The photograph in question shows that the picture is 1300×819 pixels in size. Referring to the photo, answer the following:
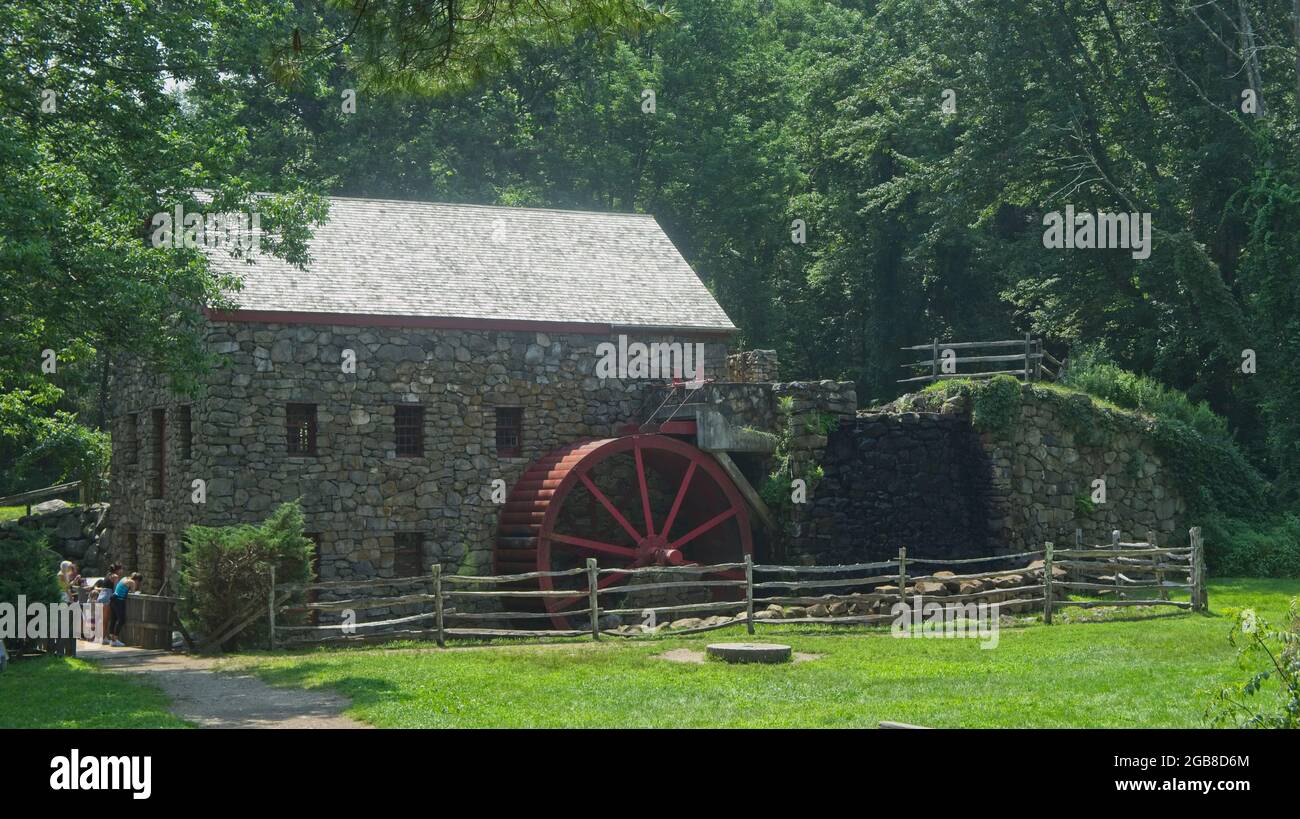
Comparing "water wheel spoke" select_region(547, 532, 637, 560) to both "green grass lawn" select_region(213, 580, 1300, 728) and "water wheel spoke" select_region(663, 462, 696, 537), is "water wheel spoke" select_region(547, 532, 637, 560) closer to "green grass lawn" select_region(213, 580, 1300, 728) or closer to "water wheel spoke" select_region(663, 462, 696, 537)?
"water wheel spoke" select_region(663, 462, 696, 537)

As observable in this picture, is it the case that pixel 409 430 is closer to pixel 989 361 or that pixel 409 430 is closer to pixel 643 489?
pixel 643 489

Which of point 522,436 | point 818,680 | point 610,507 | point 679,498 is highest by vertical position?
point 522,436

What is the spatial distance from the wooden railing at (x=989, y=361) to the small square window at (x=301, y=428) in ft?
35.0

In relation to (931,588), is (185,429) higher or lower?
higher

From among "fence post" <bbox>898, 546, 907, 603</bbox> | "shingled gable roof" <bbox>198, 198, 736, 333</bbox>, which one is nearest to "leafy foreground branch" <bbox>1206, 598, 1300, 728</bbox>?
"fence post" <bbox>898, 546, 907, 603</bbox>

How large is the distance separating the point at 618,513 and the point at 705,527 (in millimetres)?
1471

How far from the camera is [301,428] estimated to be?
22.2 meters

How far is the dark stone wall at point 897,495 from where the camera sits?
23938 millimetres

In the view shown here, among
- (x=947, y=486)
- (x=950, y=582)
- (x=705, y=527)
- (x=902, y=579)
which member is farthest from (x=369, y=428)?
(x=947, y=486)

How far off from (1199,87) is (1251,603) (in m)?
13.9

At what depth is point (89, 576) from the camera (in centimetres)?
2858

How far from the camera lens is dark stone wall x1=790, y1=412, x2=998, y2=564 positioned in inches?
942

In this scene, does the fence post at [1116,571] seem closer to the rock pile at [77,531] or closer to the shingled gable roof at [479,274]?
the shingled gable roof at [479,274]
